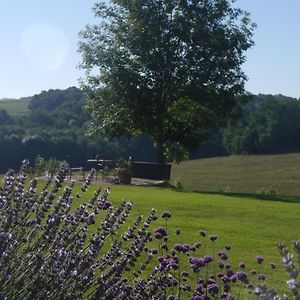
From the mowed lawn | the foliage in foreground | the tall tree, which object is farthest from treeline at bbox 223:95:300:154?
the foliage in foreground

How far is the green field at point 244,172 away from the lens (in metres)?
55.4

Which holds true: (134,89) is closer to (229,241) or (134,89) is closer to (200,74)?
(200,74)

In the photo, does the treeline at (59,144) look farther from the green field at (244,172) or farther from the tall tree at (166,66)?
the tall tree at (166,66)

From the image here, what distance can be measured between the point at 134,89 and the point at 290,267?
1165 inches

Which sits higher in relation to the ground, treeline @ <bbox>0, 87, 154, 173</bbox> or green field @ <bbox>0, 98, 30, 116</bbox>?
green field @ <bbox>0, 98, 30, 116</bbox>

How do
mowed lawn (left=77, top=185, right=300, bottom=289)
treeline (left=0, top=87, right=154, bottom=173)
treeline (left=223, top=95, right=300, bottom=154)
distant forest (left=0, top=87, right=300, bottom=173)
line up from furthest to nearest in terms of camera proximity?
treeline (left=223, top=95, right=300, bottom=154) → distant forest (left=0, top=87, right=300, bottom=173) → treeline (left=0, top=87, right=154, bottom=173) → mowed lawn (left=77, top=185, right=300, bottom=289)

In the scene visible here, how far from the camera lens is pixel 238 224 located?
13086 mm

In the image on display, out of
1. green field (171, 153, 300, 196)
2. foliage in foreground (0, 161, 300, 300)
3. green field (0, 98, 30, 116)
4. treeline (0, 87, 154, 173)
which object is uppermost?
green field (0, 98, 30, 116)

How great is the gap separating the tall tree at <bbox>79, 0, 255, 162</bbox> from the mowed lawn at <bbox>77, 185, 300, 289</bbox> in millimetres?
14303

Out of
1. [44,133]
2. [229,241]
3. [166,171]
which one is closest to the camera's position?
[229,241]

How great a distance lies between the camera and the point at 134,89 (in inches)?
1258


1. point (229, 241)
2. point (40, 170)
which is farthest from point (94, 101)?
point (229, 241)

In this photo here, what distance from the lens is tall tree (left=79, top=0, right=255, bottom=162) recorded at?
32188 mm

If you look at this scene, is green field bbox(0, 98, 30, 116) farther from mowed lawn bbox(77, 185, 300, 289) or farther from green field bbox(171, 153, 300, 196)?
mowed lawn bbox(77, 185, 300, 289)
